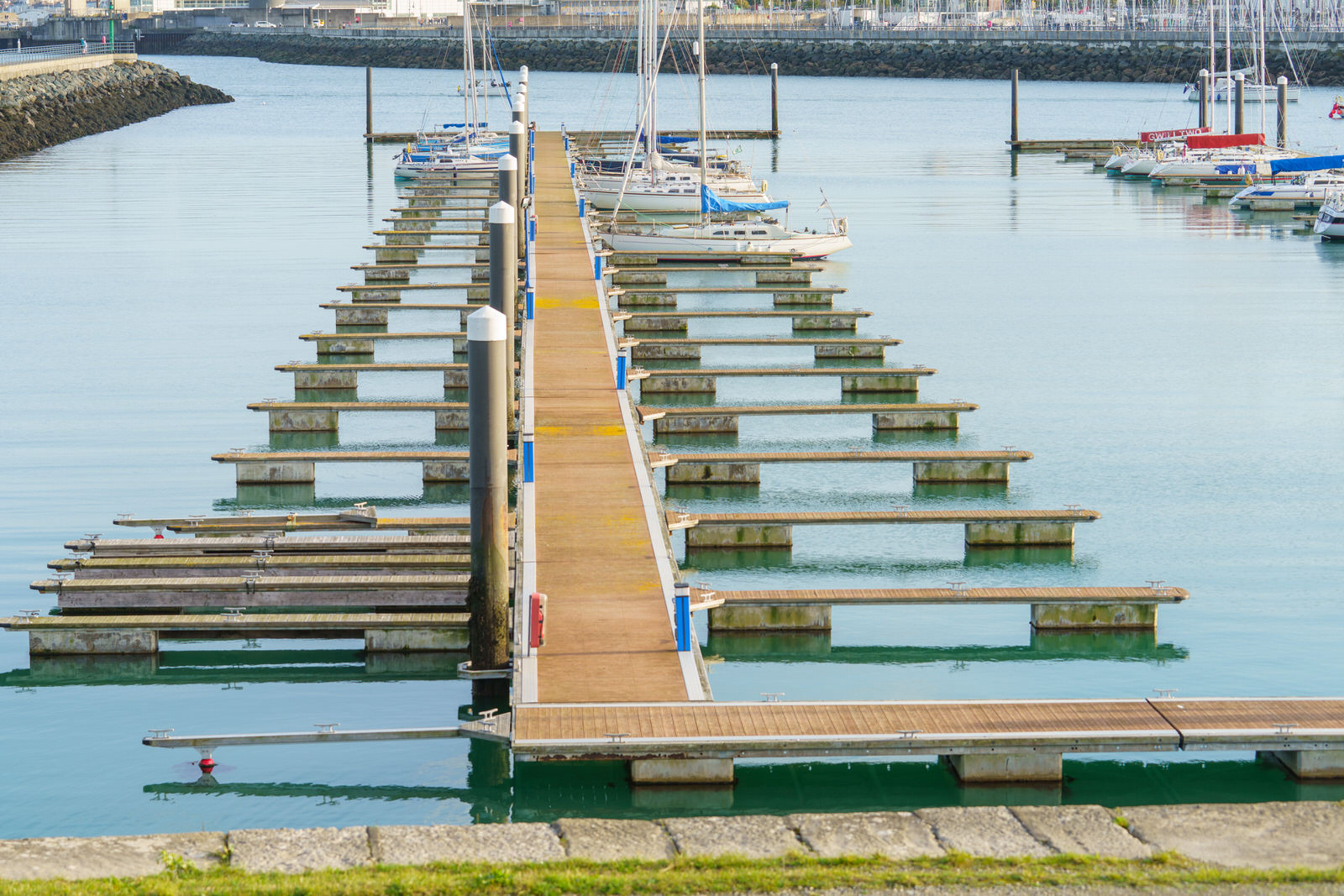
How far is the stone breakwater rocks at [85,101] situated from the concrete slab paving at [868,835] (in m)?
75.0

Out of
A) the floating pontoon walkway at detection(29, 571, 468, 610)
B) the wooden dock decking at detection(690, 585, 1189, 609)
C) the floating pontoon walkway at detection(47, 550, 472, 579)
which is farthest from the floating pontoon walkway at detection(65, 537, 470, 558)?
the wooden dock decking at detection(690, 585, 1189, 609)

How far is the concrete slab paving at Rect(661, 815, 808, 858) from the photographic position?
32.7ft

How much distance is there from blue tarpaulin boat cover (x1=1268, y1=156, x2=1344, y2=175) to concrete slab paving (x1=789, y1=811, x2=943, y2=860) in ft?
194

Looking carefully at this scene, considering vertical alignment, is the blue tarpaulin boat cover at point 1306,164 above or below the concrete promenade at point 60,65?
below

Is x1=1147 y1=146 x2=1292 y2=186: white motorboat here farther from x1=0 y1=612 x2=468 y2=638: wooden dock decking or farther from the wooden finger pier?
x1=0 y1=612 x2=468 y2=638: wooden dock decking

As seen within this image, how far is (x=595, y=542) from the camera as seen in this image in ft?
54.6

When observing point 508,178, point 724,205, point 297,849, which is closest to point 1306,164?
point 724,205

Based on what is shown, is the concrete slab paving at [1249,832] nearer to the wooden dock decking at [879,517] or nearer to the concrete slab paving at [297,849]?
the concrete slab paving at [297,849]

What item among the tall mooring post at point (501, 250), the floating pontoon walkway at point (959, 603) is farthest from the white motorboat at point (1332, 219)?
the floating pontoon walkway at point (959, 603)

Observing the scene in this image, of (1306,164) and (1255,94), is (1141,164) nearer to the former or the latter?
(1306,164)

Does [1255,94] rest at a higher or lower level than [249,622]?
higher

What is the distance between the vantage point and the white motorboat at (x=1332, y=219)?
52.5m

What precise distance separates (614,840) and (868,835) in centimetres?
155

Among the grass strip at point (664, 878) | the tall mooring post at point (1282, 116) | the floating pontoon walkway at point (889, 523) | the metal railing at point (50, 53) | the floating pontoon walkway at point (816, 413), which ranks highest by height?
the metal railing at point (50, 53)
